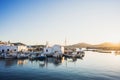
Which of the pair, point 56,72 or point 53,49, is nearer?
point 56,72

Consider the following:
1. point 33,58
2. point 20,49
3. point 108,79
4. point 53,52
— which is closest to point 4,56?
point 33,58

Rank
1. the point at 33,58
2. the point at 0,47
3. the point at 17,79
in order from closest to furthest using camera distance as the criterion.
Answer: the point at 17,79, the point at 33,58, the point at 0,47

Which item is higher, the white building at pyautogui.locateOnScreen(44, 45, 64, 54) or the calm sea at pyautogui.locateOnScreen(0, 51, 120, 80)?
the white building at pyautogui.locateOnScreen(44, 45, 64, 54)

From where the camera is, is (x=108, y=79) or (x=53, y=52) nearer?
(x=108, y=79)

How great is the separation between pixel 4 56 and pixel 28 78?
131 ft

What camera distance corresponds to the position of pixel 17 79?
1321 inches

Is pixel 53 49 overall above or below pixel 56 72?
above

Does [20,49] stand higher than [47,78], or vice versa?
[20,49]

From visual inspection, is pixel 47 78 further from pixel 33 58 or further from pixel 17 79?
pixel 33 58

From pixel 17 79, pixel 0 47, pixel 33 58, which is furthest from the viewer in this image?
pixel 0 47

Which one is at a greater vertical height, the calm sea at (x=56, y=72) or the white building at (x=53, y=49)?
the white building at (x=53, y=49)

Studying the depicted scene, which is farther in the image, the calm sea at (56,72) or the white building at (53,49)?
the white building at (53,49)

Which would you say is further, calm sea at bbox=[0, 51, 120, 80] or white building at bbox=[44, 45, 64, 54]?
white building at bbox=[44, 45, 64, 54]

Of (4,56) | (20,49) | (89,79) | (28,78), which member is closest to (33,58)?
(4,56)
